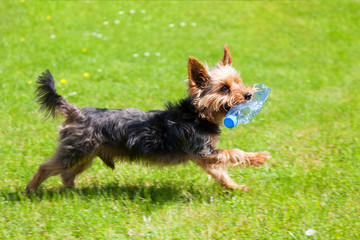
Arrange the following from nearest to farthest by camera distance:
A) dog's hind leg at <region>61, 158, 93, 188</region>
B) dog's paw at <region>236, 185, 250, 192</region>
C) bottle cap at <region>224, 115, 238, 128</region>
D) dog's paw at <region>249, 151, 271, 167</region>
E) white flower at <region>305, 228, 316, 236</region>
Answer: white flower at <region>305, 228, 316, 236</region> → bottle cap at <region>224, 115, 238, 128</region> → dog's paw at <region>249, 151, 271, 167</region> → dog's paw at <region>236, 185, 250, 192</region> → dog's hind leg at <region>61, 158, 93, 188</region>

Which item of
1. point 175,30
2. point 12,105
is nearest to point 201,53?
point 175,30

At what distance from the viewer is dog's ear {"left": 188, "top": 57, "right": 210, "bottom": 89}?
5145 mm

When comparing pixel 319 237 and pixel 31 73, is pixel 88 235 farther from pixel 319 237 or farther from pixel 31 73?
pixel 31 73

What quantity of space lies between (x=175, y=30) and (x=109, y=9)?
99.0 inches

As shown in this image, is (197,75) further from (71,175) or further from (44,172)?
(44,172)

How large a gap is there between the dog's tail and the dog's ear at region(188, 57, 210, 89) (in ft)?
5.05

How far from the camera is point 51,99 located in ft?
17.5

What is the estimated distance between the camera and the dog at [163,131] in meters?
5.13

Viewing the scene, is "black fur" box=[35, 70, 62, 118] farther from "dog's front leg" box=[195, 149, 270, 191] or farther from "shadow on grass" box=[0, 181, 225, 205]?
"dog's front leg" box=[195, 149, 270, 191]

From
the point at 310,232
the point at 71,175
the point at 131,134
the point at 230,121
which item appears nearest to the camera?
the point at 310,232

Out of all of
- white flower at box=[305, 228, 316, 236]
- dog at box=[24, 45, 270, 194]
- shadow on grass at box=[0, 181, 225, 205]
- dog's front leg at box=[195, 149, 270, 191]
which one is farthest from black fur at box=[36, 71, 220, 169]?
white flower at box=[305, 228, 316, 236]

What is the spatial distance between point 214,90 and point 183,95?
1.48 meters

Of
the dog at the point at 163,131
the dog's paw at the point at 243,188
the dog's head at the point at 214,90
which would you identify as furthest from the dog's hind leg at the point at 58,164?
the dog's paw at the point at 243,188

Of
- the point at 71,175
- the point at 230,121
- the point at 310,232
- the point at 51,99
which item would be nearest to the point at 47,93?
the point at 51,99
